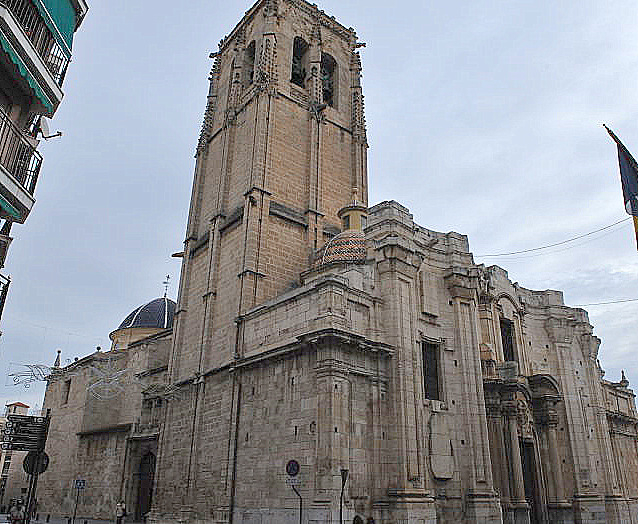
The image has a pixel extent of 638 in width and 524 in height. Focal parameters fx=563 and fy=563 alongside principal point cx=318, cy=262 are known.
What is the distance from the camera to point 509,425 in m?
22.0

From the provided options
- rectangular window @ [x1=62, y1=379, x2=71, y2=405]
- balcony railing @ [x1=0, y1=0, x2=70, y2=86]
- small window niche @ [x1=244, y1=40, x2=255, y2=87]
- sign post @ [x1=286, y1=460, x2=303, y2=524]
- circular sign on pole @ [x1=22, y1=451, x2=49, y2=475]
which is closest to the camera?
balcony railing @ [x1=0, y1=0, x2=70, y2=86]

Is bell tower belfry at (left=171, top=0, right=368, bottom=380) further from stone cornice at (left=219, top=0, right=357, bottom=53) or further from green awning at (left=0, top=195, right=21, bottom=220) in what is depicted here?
green awning at (left=0, top=195, right=21, bottom=220)

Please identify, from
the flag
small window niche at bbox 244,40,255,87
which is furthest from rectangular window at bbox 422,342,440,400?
small window niche at bbox 244,40,255,87

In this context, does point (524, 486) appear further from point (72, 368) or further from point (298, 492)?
point (72, 368)

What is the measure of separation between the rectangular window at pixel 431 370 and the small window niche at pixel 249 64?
18.0m

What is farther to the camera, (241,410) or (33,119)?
(241,410)

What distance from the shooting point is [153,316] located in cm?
3938

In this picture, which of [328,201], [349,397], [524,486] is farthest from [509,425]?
[328,201]

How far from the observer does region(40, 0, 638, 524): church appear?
1745 cm

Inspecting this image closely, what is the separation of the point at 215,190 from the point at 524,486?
19.2 meters

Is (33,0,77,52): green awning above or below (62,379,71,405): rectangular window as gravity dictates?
above

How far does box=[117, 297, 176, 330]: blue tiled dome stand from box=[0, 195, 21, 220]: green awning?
95.2 ft

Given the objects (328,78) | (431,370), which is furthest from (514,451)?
(328,78)

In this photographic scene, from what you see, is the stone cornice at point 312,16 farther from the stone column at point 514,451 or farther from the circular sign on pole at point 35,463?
the circular sign on pole at point 35,463
